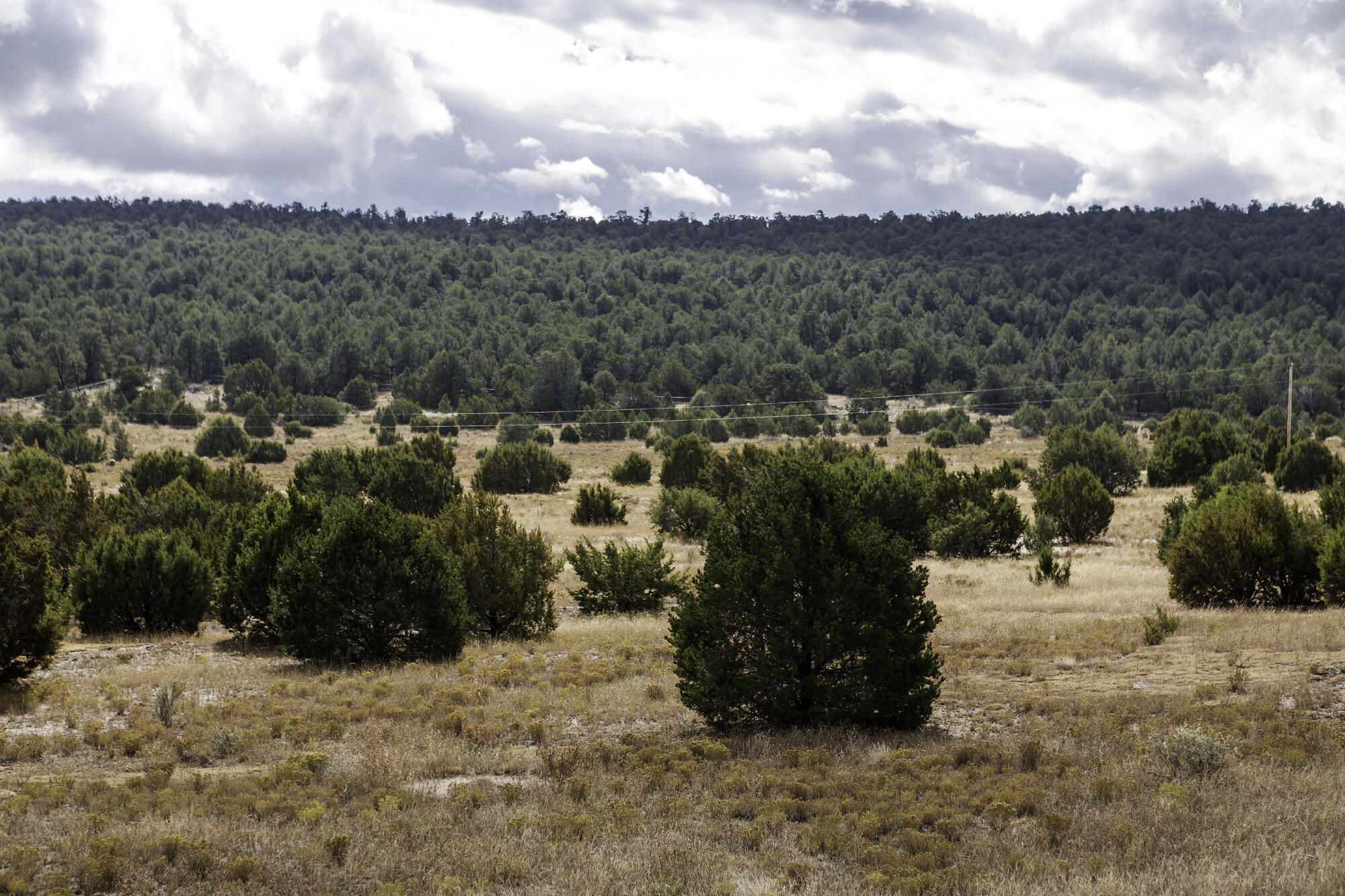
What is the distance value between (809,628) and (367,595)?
7.58m

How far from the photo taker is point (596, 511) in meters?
36.2

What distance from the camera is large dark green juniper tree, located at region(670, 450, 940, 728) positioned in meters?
9.41

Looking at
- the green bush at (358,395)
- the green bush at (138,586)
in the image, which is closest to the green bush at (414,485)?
the green bush at (138,586)

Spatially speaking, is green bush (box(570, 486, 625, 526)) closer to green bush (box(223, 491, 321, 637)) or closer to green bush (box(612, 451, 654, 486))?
green bush (box(612, 451, 654, 486))

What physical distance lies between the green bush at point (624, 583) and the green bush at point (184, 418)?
2788 inches

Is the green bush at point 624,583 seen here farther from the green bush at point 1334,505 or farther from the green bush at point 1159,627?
the green bush at point 1334,505

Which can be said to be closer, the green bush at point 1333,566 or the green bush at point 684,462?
the green bush at point 1333,566

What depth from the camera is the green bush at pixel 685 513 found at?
108 feet

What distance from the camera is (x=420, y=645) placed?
14414mm

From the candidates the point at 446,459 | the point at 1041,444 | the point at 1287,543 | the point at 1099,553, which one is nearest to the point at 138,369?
the point at 446,459

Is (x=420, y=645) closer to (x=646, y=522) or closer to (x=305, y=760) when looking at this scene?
(x=305, y=760)

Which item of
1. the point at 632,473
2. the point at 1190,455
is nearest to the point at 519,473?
the point at 632,473

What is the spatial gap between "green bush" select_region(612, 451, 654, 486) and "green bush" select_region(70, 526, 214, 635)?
114ft

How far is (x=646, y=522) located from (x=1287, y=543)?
947 inches
